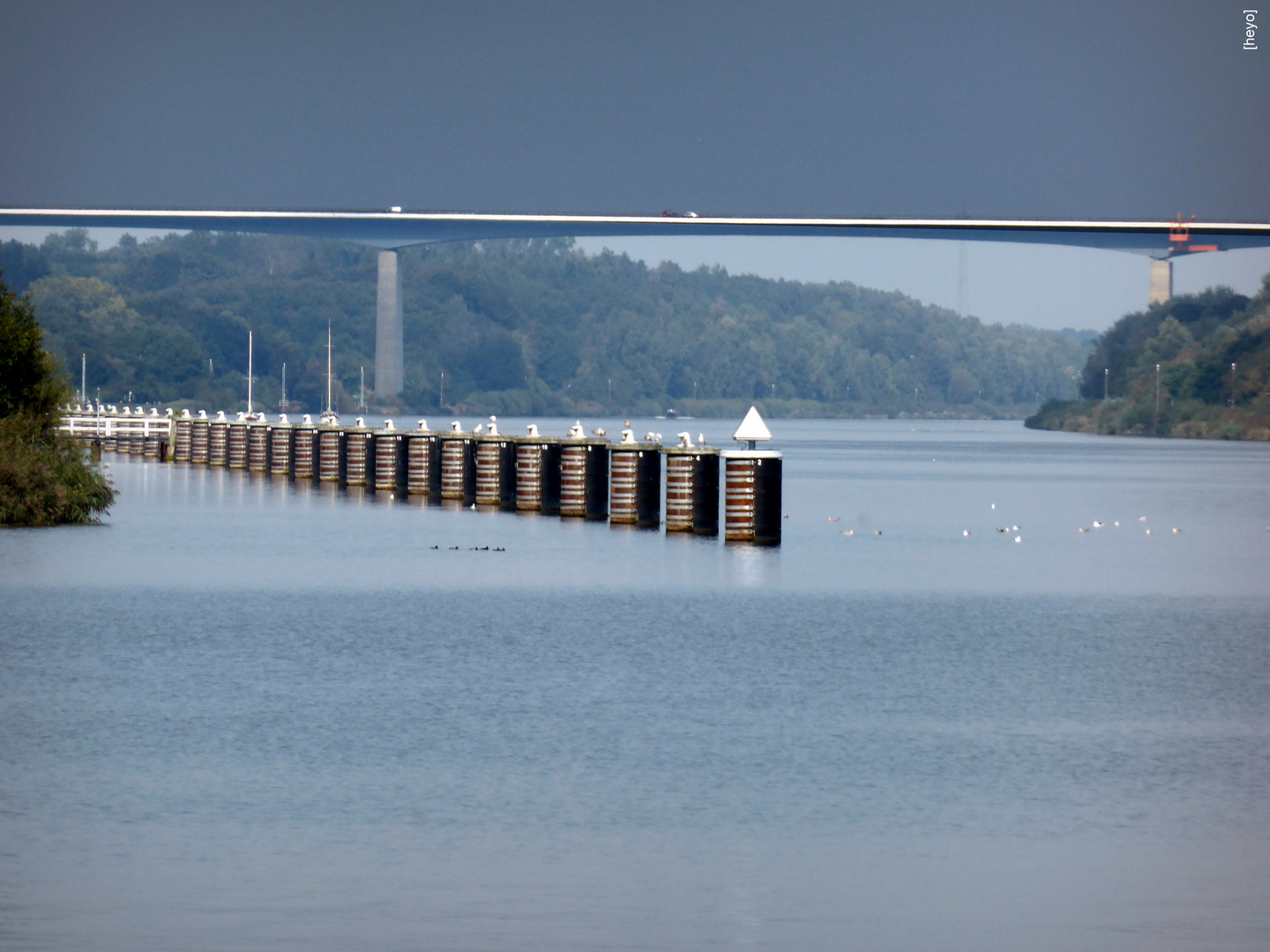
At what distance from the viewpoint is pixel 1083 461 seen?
100 metres

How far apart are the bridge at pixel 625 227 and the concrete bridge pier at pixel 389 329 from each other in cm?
392

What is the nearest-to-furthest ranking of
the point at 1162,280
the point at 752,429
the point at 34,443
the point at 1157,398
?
the point at 752,429 < the point at 34,443 < the point at 1162,280 < the point at 1157,398

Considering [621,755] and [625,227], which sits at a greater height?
[625,227]

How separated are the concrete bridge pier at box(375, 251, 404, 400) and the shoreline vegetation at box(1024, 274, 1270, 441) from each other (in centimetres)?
6011

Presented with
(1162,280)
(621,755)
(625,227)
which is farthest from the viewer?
(1162,280)

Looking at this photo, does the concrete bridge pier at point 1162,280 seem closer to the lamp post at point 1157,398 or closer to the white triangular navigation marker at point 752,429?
the lamp post at point 1157,398

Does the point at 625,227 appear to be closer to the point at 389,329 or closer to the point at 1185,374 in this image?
the point at 389,329

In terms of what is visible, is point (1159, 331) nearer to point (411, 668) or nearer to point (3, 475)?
point (3, 475)

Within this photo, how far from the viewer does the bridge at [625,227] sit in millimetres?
93250

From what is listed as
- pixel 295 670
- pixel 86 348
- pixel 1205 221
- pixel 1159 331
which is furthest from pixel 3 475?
pixel 1159 331

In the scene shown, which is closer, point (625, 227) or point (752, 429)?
point (752, 429)

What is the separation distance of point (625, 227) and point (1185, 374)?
5999cm

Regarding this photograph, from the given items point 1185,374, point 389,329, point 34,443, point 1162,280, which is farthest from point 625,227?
point 34,443

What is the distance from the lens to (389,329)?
120m
